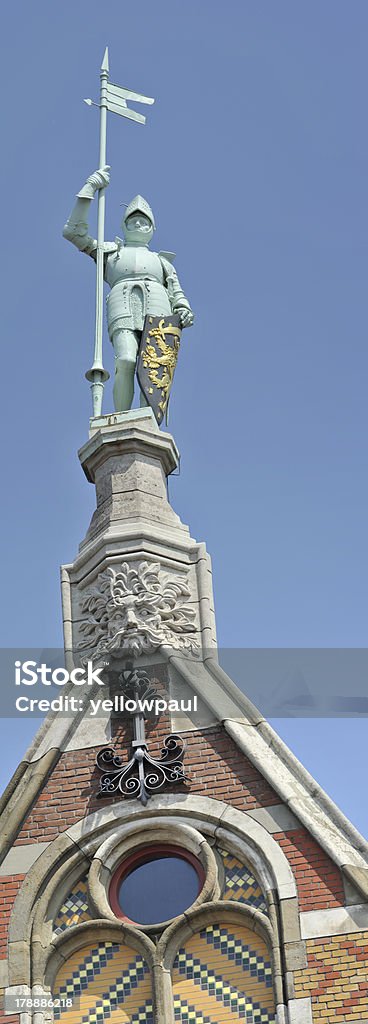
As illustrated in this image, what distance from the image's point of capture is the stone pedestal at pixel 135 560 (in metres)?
19.7

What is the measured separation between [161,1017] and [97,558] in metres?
4.64

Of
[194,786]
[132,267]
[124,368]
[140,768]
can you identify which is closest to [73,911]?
[140,768]

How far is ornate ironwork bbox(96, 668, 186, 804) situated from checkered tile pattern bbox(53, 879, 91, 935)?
0.87 metres

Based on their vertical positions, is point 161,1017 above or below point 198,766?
below

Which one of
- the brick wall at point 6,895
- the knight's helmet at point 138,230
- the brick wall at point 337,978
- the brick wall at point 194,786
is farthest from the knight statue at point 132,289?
the brick wall at point 337,978

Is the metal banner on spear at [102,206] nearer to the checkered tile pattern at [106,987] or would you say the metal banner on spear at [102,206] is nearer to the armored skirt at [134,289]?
the armored skirt at [134,289]

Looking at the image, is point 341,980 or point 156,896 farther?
point 156,896

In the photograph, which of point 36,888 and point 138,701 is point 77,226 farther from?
point 36,888

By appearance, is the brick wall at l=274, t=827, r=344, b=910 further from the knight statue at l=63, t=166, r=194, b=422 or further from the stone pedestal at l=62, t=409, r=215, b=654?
the knight statue at l=63, t=166, r=194, b=422

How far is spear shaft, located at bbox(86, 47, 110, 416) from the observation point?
21.9 metres

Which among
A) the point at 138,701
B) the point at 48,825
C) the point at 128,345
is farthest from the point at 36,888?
the point at 128,345

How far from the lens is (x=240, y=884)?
18.0 metres

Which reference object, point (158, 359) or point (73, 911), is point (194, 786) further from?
point (158, 359)

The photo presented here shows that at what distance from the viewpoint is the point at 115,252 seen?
74.8 ft
